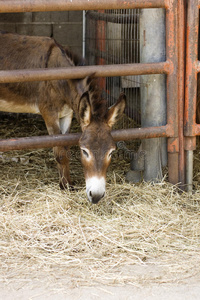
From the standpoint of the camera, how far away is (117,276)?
2359 millimetres

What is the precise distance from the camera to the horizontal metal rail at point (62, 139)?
132 inches

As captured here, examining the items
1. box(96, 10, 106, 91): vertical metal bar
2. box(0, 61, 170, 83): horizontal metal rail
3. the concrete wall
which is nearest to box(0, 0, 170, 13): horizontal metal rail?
box(0, 61, 170, 83): horizontal metal rail

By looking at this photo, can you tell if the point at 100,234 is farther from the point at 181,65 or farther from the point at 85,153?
the point at 181,65

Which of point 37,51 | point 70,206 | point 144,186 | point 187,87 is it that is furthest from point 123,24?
point 70,206

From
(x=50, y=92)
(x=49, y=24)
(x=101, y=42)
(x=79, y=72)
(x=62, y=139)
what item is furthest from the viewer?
(x=49, y=24)

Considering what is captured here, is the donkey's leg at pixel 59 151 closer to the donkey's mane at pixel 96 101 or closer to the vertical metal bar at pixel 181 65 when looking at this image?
the donkey's mane at pixel 96 101

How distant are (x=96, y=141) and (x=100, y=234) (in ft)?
2.41

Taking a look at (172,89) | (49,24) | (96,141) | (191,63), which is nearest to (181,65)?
(191,63)

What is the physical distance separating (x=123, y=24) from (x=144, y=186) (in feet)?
7.70

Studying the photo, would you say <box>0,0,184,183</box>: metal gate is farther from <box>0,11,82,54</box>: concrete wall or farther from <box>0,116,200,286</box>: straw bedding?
<box>0,11,82,54</box>: concrete wall

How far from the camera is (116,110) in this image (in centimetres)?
326

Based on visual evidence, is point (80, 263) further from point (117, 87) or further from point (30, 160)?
point (117, 87)

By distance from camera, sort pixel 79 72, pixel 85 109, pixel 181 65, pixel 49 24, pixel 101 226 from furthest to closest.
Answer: pixel 49 24 < pixel 181 65 < pixel 79 72 < pixel 85 109 < pixel 101 226

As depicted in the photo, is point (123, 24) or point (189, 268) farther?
point (123, 24)
